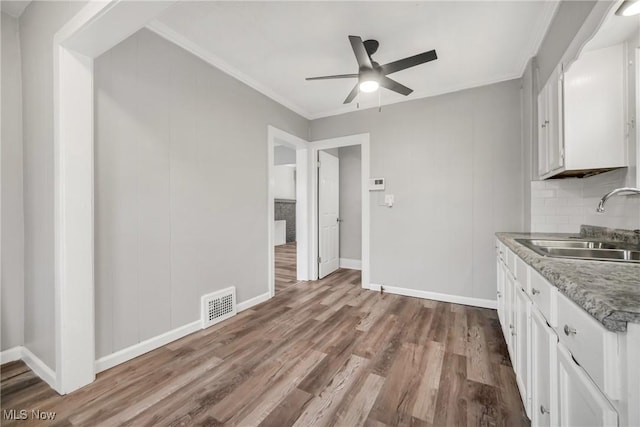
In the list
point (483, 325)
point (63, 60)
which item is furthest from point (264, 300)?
point (63, 60)

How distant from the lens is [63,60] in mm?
1506

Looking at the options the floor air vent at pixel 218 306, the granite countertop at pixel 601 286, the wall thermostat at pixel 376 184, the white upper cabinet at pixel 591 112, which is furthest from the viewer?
the wall thermostat at pixel 376 184

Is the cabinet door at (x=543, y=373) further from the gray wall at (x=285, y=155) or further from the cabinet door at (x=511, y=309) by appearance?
the gray wall at (x=285, y=155)

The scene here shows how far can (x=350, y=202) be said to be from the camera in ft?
16.3

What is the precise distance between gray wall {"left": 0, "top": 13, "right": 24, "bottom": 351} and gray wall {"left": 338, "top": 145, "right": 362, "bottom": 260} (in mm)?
4077

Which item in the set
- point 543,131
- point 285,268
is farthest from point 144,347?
point 543,131

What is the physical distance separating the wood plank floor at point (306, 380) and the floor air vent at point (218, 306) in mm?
74

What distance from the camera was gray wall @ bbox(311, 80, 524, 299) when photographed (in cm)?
286

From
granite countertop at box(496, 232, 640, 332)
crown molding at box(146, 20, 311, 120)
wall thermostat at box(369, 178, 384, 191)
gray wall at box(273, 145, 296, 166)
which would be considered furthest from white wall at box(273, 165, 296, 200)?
granite countertop at box(496, 232, 640, 332)

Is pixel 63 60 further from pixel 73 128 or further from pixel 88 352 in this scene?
pixel 88 352

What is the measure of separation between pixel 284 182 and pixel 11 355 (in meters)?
6.87

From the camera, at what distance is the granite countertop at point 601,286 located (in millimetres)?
559

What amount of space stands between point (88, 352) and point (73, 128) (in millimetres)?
1399
